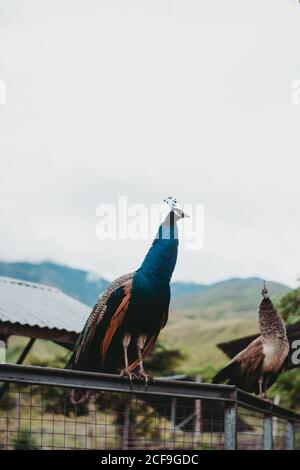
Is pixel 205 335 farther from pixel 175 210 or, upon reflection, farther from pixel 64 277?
pixel 175 210

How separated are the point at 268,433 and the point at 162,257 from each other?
Answer: 4.16ft

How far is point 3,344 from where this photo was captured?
6.40m

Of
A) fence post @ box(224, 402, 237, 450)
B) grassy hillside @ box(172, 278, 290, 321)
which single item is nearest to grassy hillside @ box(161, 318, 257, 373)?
grassy hillside @ box(172, 278, 290, 321)

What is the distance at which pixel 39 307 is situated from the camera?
6660 mm

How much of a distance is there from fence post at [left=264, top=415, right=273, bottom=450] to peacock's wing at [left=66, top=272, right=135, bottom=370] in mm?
1062

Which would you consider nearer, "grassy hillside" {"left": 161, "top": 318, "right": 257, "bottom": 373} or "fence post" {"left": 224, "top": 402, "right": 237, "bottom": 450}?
"fence post" {"left": 224, "top": 402, "right": 237, "bottom": 450}

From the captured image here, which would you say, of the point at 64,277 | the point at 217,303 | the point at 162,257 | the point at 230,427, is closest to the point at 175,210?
the point at 162,257

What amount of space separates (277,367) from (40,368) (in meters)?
2.46

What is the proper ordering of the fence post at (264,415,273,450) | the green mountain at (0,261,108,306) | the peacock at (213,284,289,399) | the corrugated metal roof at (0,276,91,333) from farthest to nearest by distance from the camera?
the green mountain at (0,261,108,306) < the corrugated metal roof at (0,276,91,333) < the peacock at (213,284,289,399) < the fence post at (264,415,273,450)

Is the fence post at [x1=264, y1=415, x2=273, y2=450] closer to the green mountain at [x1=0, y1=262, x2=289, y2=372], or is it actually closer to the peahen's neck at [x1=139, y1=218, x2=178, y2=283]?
the peahen's neck at [x1=139, y1=218, x2=178, y2=283]

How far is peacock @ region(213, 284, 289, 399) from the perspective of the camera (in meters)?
5.65

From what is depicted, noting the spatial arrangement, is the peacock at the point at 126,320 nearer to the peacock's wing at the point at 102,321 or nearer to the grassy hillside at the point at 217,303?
the peacock's wing at the point at 102,321
